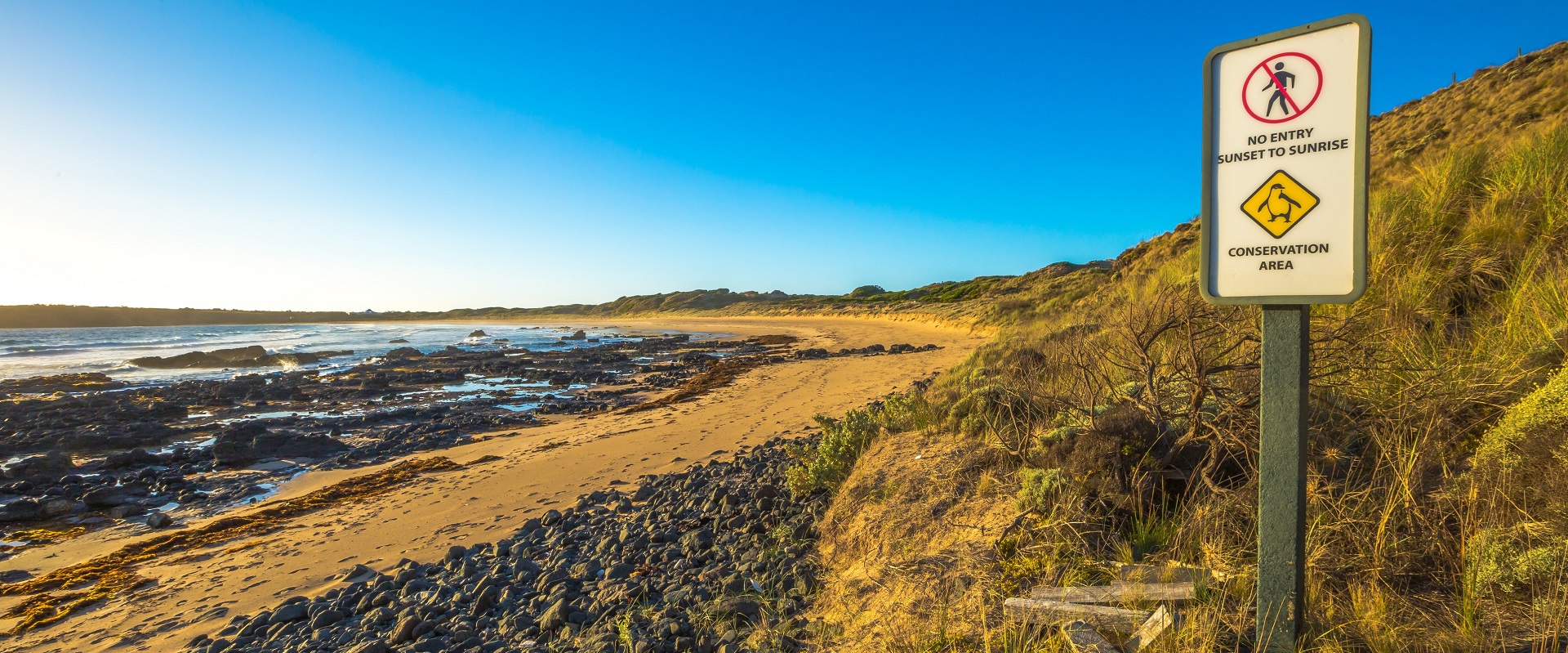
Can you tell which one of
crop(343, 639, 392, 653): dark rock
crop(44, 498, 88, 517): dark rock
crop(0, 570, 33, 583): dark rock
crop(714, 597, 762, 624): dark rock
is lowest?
crop(0, 570, 33, 583): dark rock

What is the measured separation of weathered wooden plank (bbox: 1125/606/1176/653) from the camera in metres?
2.25

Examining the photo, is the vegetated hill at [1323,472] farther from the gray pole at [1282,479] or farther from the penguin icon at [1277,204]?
the penguin icon at [1277,204]

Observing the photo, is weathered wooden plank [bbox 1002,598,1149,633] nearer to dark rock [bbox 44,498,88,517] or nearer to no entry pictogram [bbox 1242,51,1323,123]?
no entry pictogram [bbox 1242,51,1323,123]

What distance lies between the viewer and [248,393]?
60.5 feet

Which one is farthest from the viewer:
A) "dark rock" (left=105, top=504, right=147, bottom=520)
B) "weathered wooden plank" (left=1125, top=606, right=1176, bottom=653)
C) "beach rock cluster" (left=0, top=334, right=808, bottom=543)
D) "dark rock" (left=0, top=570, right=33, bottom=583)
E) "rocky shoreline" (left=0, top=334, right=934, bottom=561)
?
"beach rock cluster" (left=0, top=334, right=808, bottom=543)

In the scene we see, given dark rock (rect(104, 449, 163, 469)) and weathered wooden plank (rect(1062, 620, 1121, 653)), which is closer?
weathered wooden plank (rect(1062, 620, 1121, 653))

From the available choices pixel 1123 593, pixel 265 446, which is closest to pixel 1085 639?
pixel 1123 593

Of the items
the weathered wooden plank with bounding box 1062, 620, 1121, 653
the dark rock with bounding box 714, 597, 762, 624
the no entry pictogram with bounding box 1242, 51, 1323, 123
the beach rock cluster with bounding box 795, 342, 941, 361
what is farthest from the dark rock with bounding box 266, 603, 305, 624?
the beach rock cluster with bounding box 795, 342, 941, 361

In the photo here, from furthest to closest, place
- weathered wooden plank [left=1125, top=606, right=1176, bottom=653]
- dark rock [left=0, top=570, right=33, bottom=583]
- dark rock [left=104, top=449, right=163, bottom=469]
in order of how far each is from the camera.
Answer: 1. dark rock [left=104, top=449, right=163, bottom=469]
2. dark rock [left=0, top=570, right=33, bottom=583]
3. weathered wooden plank [left=1125, top=606, right=1176, bottom=653]

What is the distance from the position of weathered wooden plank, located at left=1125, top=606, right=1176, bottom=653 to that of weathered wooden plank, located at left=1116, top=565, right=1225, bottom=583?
0.87 ft

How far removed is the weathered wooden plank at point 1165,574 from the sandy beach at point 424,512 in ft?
18.5

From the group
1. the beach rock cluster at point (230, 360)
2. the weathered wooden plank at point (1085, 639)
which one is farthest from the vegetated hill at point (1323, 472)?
the beach rock cluster at point (230, 360)

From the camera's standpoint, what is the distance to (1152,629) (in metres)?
2.29

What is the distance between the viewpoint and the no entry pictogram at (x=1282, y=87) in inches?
73.9
